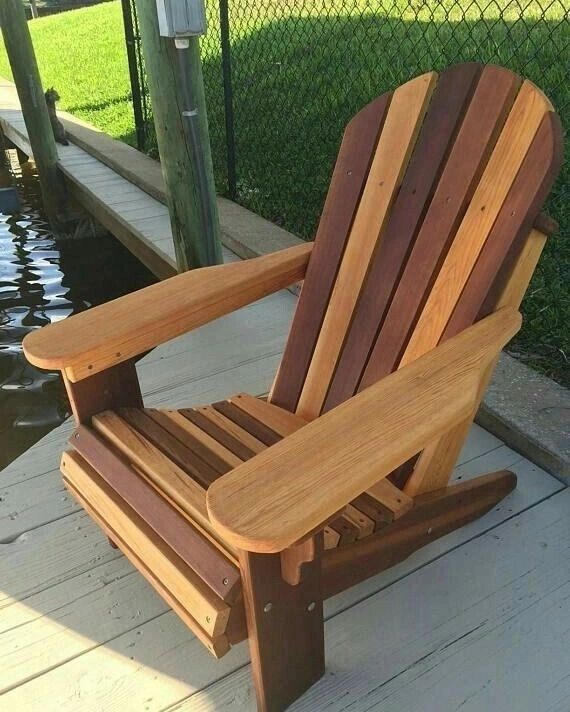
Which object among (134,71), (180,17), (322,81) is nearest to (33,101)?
(134,71)

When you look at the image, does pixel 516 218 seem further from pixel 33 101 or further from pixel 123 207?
pixel 33 101

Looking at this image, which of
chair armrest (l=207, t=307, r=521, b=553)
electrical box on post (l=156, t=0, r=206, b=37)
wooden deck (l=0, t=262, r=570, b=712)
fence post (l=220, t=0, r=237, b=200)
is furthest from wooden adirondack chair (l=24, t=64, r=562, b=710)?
fence post (l=220, t=0, r=237, b=200)

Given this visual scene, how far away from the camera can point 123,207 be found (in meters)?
4.02

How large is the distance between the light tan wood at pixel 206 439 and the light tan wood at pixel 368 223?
31 cm

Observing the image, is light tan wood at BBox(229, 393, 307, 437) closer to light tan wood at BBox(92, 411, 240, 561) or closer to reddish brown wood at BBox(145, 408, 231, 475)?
reddish brown wood at BBox(145, 408, 231, 475)

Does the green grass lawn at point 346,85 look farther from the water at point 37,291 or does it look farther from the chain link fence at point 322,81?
the water at point 37,291

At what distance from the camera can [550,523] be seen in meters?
1.65

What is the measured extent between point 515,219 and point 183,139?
1449 mm

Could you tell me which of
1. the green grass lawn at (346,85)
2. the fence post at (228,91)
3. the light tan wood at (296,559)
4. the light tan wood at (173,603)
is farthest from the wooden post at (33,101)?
the light tan wood at (296,559)

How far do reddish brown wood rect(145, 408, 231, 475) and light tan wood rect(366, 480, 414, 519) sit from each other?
313 mm

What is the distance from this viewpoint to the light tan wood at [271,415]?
5.40 feet

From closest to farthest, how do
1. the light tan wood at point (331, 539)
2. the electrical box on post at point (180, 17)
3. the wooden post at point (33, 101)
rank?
the light tan wood at point (331, 539)
the electrical box on post at point (180, 17)
the wooden post at point (33, 101)

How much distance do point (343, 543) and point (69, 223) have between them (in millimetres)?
4409

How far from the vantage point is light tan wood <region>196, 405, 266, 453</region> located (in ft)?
5.07
